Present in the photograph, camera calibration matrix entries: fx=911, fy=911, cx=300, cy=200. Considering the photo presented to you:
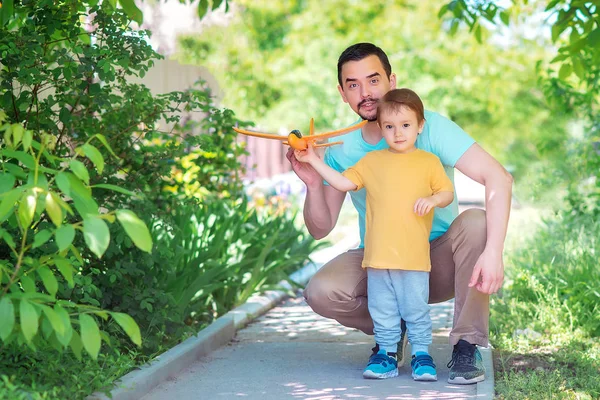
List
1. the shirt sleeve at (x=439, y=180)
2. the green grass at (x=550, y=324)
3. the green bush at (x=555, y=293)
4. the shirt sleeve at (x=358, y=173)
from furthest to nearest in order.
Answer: the green bush at (x=555, y=293), the shirt sleeve at (x=358, y=173), the shirt sleeve at (x=439, y=180), the green grass at (x=550, y=324)

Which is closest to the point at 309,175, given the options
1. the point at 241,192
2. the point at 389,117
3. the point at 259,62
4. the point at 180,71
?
the point at 389,117

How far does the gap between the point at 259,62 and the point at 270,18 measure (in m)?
1.71

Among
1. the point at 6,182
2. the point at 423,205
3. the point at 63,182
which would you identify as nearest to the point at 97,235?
the point at 63,182

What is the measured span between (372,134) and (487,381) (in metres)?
1.29

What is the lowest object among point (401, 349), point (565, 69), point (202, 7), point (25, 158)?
point (401, 349)

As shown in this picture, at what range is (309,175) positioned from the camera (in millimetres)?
4301

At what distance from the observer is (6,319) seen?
2639mm

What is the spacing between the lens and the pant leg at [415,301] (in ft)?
13.3

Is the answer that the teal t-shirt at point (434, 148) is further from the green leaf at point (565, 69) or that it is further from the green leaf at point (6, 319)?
the green leaf at point (6, 319)

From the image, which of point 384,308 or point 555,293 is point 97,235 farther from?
point 555,293

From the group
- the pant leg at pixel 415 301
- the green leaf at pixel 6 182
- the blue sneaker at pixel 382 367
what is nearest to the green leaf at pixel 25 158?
the green leaf at pixel 6 182

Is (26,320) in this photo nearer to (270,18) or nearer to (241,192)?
(241,192)

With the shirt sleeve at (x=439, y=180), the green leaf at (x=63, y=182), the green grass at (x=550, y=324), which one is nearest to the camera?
the green leaf at (x=63, y=182)

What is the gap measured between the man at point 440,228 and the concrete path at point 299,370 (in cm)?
22
